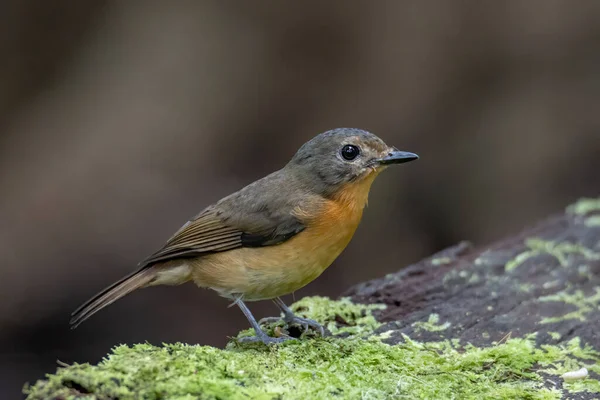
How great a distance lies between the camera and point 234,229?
4.38 meters

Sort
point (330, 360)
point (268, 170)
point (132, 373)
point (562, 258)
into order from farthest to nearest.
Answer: point (268, 170) < point (562, 258) < point (330, 360) < point (132, 373)

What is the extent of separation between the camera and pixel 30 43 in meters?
10.5

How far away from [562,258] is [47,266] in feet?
23.8

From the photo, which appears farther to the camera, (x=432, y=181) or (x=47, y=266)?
(x=432, y=181)

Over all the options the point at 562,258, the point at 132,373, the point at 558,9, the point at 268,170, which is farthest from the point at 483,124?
the point at 132,373

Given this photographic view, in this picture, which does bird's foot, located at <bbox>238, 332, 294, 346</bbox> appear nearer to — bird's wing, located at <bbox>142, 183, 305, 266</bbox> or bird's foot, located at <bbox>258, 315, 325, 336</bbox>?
bird's foot, located at <bbox>258, 315, 325, 336</bbox>

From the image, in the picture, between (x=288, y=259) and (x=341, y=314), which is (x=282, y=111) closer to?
(x=341, y=314)

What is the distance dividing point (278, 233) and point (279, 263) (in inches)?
7.9

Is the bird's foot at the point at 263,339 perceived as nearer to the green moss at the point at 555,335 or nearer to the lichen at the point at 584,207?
the green moss at the point at 555,335

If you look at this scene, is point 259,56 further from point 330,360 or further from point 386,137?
point 330,360

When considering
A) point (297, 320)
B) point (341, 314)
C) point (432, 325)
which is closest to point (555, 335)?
point (432, 325)

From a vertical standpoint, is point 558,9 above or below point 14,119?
below

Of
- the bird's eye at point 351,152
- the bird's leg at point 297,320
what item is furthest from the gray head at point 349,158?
the bird's leg at point 297,320

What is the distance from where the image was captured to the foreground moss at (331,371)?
2990mm
